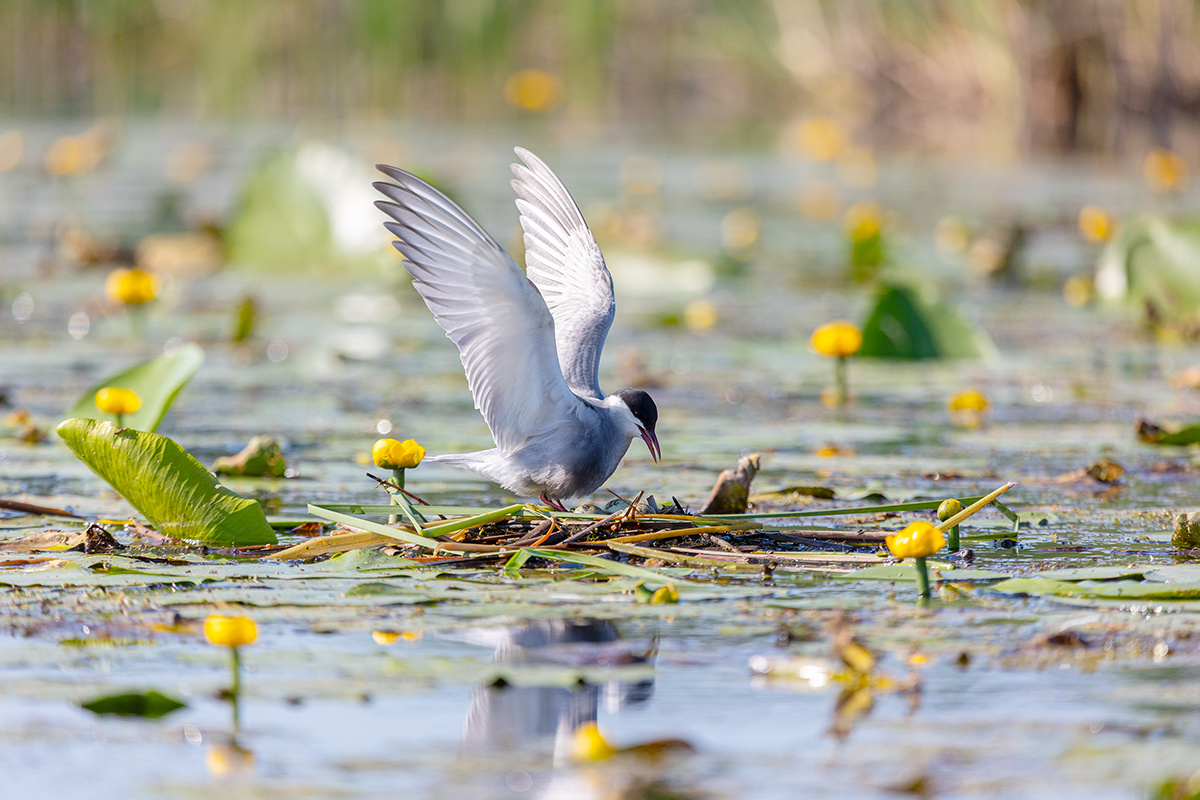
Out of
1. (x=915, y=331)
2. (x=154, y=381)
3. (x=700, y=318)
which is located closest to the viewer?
(x=154, y=381)

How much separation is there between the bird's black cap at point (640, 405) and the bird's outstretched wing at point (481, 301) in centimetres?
16

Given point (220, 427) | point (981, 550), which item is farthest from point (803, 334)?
point (981, 550)

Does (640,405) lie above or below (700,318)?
below

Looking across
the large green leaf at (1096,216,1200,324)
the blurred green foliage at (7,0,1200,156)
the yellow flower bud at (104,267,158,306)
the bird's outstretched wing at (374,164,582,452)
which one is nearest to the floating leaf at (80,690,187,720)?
the bird's outstretched wing at (374,164,582,452)

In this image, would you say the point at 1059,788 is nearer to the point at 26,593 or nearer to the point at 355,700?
the point at 355,700

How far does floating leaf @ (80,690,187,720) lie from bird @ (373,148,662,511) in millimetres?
1108

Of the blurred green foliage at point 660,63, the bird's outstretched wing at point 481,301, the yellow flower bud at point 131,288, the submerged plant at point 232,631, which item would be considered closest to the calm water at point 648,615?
the submerged plant at point 232,631

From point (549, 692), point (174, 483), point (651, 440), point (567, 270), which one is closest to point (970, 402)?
point (567, 270)

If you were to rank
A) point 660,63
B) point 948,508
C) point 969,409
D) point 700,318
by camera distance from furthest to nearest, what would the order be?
point 660,63 < point 700,318 < point 969,409 < point 948,508

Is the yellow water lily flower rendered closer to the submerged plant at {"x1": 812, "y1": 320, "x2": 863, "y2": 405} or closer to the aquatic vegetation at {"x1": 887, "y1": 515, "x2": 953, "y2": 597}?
the submerged plant at {"x1": 812, "y1": 320, "x2": 863, "y2": 405}

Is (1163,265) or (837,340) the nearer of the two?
(837,340)

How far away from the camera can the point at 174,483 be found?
3221 millimetres

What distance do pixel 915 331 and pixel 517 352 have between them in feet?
10.4

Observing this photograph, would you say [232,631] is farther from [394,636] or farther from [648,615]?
[648,615]
